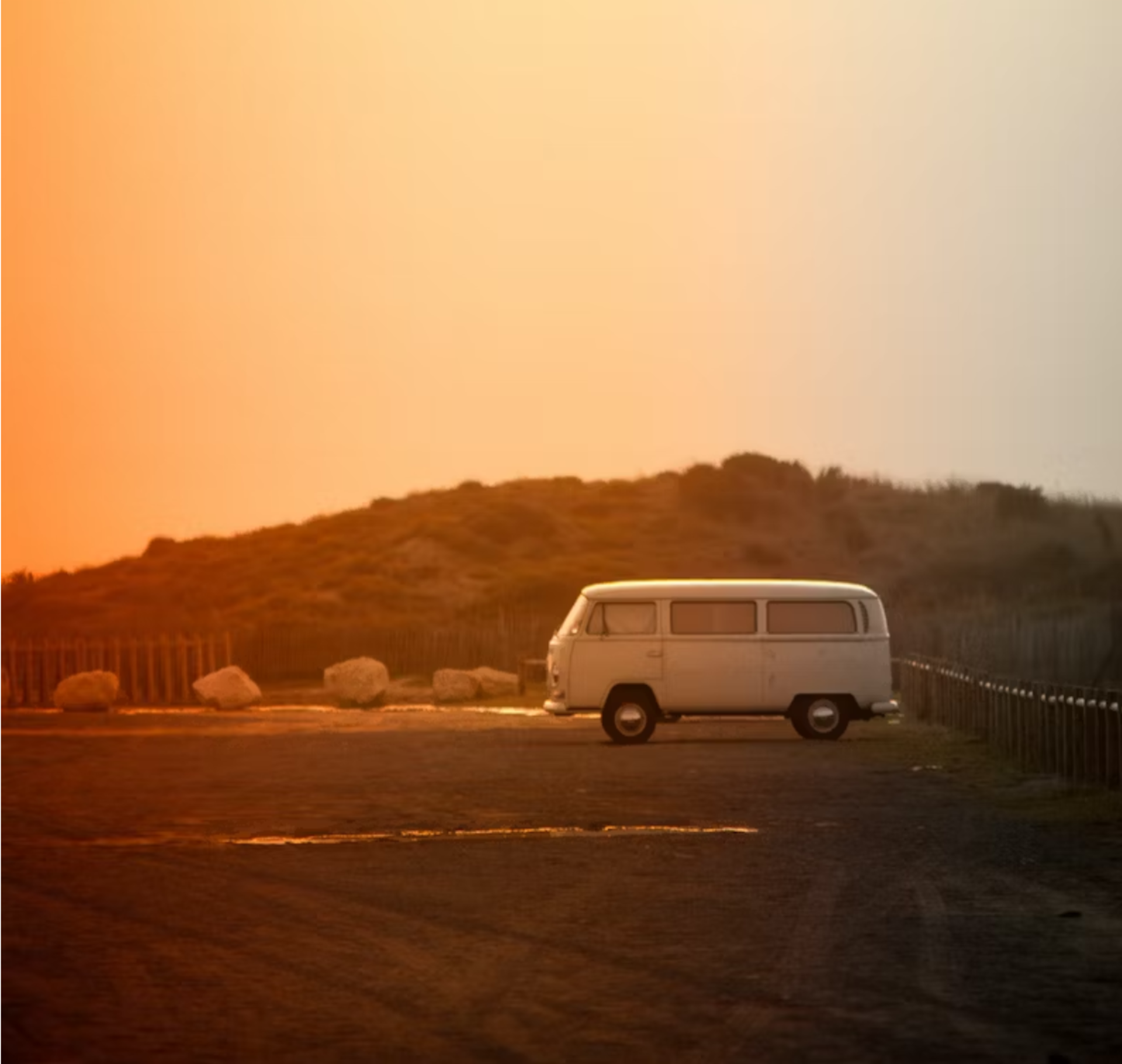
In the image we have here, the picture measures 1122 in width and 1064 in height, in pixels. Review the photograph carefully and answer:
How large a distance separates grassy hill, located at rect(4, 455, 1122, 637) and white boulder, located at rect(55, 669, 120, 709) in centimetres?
4043

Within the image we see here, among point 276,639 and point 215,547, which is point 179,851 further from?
point 215,547

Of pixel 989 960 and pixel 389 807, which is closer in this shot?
pixel 989 960

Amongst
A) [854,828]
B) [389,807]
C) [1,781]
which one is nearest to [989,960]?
[854,828]

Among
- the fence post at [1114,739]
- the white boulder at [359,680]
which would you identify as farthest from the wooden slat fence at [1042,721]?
the white boulder at [359,680]

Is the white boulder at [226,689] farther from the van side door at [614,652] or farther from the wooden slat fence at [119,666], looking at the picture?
the van side door at [614,652]

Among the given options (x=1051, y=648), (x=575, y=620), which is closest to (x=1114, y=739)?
(x=575, y=620)

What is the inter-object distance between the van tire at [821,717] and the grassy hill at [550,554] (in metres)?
54.5

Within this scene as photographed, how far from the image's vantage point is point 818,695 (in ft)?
110

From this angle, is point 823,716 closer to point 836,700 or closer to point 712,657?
point 836,700

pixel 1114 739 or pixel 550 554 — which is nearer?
pixel 1114 739

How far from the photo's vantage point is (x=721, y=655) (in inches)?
1308

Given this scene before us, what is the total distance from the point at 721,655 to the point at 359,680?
15.8 meters

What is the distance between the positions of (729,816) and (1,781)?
400 inches

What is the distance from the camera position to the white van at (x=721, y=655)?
32.9m
